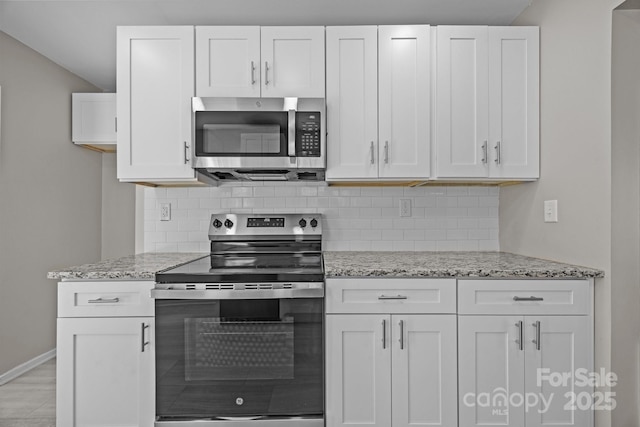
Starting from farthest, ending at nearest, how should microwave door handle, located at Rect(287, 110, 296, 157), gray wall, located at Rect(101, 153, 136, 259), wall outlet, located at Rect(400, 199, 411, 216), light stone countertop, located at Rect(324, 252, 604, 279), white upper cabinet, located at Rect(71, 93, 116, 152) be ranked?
gray wall, located at Rect(101, 153, 136, 259) → white upper cabinet, located at Rect(71, 93, 116, 152) → wall outlet, located at Rect(400, 199, 411, 216) → microwave door handle, located at Rect(287, 110, 296, 157) → light stone countertop, located at Rect(324, 252, 604, 279)

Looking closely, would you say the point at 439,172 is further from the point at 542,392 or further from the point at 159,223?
the point at 159,223

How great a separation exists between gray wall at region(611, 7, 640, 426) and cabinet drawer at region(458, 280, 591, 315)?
15cm

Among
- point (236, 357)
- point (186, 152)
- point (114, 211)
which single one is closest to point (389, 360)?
point (236, 357)

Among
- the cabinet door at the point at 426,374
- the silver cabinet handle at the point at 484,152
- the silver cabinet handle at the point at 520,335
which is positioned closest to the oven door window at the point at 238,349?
the cabinet door at the point at 426,374

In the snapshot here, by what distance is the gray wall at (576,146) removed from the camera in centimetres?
196

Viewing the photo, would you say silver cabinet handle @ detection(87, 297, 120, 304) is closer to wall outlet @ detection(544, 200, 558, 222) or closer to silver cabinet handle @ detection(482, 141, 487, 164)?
silver cabinet handle @ detection(482, 141, 487, 164)

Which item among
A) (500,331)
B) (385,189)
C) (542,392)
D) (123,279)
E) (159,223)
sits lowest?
(542,392)

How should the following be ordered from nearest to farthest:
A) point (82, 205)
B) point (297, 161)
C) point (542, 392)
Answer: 1. point (542, 392)
2. point (297, 161)
3. point (82, 205)

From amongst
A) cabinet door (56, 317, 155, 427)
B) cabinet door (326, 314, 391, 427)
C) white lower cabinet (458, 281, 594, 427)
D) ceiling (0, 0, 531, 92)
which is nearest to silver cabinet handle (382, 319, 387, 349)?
cabinet door (326, 314, 391, 427)

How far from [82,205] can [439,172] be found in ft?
10.7

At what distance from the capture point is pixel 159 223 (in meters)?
2.96

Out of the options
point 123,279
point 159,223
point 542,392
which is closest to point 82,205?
point 159,223

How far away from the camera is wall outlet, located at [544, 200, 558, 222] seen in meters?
2.31

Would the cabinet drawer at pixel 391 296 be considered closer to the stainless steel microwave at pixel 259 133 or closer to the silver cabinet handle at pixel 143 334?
the stainless steel microwave at pixel 259 133
